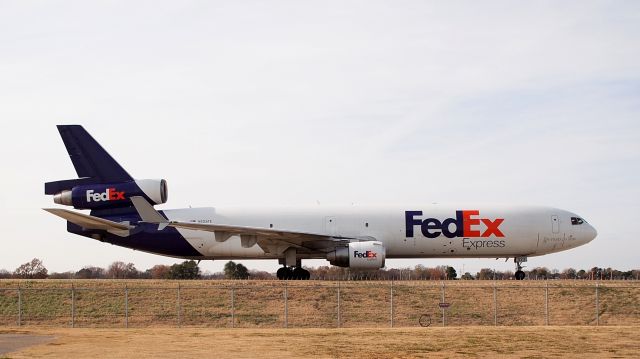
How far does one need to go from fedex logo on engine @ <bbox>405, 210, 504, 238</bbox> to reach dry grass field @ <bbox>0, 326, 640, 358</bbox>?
47.2 ft

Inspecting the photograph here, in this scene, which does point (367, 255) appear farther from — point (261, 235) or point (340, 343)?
point (340, 343)

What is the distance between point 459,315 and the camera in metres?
33.8

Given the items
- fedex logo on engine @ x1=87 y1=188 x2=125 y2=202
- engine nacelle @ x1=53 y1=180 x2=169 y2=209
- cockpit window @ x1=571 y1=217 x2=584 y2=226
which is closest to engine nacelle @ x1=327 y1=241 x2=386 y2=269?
engine nacelle @ x1=53 y1=180 x2=169 y2=209

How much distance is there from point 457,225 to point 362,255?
5.81 meters

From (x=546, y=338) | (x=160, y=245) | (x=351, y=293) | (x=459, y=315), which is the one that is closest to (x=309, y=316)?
(x=351, y=293)

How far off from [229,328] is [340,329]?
4323 mm

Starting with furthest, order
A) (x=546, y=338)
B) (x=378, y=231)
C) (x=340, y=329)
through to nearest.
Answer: (x=378, y=231), (x=340, y=329), (x=546, y=338)

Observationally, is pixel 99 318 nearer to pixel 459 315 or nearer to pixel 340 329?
pixel 340 329

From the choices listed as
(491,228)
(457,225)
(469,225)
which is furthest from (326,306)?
(491,228)

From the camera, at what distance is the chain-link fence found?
32.5m

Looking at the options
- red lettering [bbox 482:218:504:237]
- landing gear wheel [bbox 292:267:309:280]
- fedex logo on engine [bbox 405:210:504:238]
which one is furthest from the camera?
landing gear wheel [bbox 292:267:309:280]

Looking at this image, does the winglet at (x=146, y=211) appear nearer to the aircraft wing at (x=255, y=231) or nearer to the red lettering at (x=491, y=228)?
the aircraft wing at (x=255, y=231)

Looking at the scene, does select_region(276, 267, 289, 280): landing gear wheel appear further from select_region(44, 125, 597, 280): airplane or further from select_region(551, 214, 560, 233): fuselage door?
select_region(551, 214, 560, 233): fuselage door

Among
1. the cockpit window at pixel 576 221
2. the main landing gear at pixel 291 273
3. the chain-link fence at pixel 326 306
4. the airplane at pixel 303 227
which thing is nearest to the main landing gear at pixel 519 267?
the airplane at pixel 303 227
